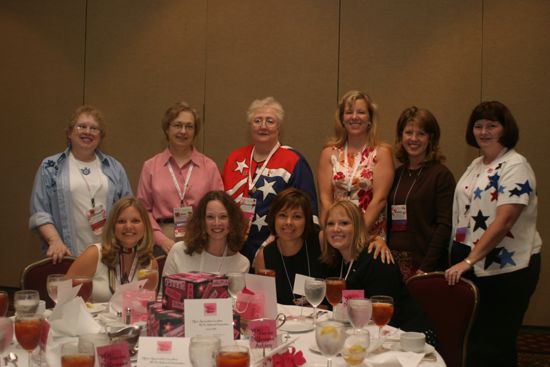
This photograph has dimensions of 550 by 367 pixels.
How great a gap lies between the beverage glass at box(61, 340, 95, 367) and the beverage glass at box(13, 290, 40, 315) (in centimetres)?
65

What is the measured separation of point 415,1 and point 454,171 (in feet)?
4.98

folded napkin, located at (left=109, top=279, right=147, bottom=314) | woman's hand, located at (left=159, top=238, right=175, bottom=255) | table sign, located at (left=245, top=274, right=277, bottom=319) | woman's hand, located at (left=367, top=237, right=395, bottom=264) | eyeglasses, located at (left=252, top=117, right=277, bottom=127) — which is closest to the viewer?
table sign, located at (left=245, top=274, right=277, bottom=319)

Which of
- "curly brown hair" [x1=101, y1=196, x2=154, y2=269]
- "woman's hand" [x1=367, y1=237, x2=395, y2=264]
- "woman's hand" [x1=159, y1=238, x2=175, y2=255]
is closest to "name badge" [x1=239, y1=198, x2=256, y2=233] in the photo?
"woman's hand" [x1=159, y1=238, x2=175, y2=255]

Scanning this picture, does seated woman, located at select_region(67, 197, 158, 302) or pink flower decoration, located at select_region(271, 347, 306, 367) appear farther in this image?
seated woman, located at select_region(67, 197, 158, 302)

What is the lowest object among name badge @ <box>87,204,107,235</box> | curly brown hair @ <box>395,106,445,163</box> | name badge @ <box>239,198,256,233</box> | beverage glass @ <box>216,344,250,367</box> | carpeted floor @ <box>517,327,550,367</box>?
carpeted floor @ <box>517,327,550,367</box>

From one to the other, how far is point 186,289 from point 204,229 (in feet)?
3.91

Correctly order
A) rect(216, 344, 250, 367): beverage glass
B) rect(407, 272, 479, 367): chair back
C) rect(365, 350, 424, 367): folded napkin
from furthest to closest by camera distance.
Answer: rect(407, 272, 479, 367): chair back < rect(365, 350, 424, 367): folded napkin < rect(216, 344, 250, 367): beverage glass

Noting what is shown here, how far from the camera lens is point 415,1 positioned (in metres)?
5.20

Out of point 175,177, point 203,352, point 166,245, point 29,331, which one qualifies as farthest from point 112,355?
point 175,177

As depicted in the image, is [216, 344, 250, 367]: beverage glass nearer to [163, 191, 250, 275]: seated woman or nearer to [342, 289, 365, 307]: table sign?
[342, 289, 365, 307]: table sign

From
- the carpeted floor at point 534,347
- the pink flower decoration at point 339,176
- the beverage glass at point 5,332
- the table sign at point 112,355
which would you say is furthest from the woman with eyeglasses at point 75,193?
the carpeted floor at point 534,347

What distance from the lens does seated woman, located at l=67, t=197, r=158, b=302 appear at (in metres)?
3.13

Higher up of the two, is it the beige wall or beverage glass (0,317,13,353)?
the beige wall

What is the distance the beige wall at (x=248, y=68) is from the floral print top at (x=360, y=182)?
1.41 meters
